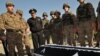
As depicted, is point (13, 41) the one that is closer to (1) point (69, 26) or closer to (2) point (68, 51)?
(1) point (69, 26)

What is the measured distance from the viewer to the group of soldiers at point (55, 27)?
1032 centimetres

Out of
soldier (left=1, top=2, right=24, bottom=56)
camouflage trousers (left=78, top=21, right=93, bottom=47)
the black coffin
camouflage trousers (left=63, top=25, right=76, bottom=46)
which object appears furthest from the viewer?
camouflage trousers (left=63, top=25, right=76, bottom=46)

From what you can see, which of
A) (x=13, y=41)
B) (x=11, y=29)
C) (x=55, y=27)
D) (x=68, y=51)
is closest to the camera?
(x=68, y=51)

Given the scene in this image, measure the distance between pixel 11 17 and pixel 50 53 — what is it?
372 centimetres

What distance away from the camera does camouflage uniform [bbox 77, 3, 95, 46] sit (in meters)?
11.2

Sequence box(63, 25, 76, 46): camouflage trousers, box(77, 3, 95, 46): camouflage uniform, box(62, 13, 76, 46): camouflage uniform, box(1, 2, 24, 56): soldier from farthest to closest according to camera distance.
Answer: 1. box(63, 25, 76, 46): camouflage trousers
2. box(62, 13, 76, 46): camouflage uniform
3. box(77, 3, 95, 46): camouflage uniform
4. box(1, 2, 24, 56): soldier

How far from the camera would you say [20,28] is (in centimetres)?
1067

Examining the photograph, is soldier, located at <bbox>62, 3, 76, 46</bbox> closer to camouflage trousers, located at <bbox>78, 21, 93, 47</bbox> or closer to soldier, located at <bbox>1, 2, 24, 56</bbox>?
camouflage trousers, located at <bbox>78, 21, 93, 47</bbox>

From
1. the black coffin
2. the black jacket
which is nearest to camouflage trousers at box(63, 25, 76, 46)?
the black jacket

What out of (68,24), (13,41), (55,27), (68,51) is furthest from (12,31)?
(68,51)

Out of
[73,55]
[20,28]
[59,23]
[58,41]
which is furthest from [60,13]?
[73,55]

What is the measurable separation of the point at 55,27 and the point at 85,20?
3.04 meters

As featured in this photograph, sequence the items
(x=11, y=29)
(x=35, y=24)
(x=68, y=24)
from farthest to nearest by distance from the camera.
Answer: (x=68, y=24) → (x=35, y=24) → (x=11, y=29)

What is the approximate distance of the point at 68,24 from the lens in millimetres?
12906
